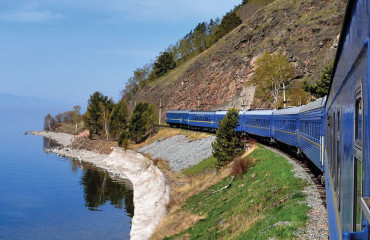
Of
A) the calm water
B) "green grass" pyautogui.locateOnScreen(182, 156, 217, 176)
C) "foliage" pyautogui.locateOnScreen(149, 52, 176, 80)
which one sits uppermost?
"foliage" pyautogui.locateOnScreen(149, 52, 176, 80)

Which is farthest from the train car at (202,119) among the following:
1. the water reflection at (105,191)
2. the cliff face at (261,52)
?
the water reflection at (105,191)

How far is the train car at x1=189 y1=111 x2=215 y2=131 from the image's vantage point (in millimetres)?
52869

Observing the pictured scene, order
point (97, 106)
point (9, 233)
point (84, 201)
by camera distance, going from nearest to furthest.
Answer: point (9, 233), point (84, 201), point (97, 106)

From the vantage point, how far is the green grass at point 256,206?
40.5 feet

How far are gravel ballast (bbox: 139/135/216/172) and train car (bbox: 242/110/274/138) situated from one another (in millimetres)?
5727

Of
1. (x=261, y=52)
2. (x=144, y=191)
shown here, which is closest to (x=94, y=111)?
(x=261, y=52)

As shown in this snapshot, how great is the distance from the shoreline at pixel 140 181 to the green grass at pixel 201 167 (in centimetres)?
279

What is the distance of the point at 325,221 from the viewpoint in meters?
11.4

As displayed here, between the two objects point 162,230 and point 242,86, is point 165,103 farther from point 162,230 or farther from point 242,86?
point 162,230

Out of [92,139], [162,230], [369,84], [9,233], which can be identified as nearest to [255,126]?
[162,230]

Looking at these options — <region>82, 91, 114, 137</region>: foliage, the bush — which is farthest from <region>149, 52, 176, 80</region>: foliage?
the bush

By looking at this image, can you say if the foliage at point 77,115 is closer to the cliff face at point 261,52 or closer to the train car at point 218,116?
the cliff face at point 261,52

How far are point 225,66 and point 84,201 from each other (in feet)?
193

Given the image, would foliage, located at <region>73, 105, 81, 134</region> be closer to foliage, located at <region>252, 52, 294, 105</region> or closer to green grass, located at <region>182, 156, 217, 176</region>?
foliage, located at <region>252, 52, 294, 105</region>
